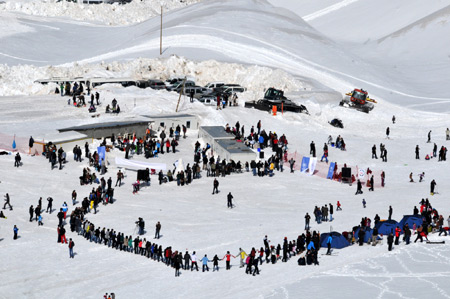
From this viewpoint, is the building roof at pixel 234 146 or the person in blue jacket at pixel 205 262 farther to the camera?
the building roof at pixel 234 146

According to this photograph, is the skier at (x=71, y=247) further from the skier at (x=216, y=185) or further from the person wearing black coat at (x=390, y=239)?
the person wearing black coat at (x=390, y=239)

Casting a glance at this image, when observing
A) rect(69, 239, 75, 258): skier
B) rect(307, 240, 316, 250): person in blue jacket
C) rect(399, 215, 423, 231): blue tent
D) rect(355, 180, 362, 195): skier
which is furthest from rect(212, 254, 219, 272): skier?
rect(355, 180, 362, 195): skier

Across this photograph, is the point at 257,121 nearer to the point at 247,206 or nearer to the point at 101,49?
the point at 247,206

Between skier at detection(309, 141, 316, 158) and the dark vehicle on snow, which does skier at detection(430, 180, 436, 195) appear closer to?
skier at detection(309, 141, 316, 158)

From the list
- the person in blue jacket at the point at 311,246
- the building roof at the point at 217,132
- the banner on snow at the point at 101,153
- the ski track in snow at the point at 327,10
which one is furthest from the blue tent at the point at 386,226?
the ski track in snow at the point at 327,10

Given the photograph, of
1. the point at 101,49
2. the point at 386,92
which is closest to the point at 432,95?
the point at 386,92

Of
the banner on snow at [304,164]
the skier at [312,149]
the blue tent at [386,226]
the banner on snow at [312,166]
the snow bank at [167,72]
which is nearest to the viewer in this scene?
the blue tent at [386,226]
